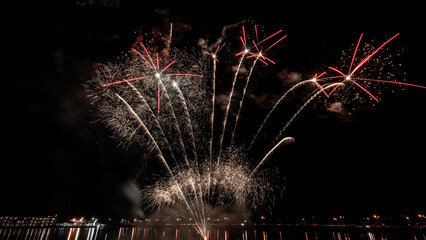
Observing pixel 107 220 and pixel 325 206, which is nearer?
pixel 325 206

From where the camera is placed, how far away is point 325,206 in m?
82.9

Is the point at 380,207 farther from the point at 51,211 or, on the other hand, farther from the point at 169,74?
the point at 51,211

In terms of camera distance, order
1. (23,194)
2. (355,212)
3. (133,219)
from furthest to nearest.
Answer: (133,219), (355,212), (23,194)

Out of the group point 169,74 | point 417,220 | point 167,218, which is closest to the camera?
point 169,74

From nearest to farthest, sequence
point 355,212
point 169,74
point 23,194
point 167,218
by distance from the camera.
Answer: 1. point 169,74
2. point 23,194
3. point 355,212
4. point 167,218

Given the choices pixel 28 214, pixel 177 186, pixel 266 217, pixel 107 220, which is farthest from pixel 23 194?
pixel 266 217

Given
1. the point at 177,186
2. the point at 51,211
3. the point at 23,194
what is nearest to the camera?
the point at 177,186

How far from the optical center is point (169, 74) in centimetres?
1263

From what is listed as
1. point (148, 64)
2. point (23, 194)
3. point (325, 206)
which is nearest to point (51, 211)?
point (23, 194)

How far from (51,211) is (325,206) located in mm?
98929

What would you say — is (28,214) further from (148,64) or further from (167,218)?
(167,218)

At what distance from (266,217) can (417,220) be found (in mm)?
86051

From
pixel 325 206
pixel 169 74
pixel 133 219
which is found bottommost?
pixel 133 219

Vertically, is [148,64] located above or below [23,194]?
above
